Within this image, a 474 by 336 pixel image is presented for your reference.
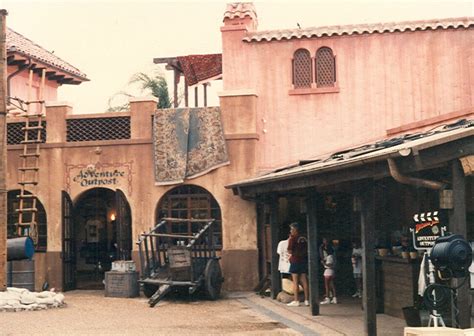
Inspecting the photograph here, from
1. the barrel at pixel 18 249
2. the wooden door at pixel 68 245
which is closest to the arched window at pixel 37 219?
the wooden door at pixel 68 245

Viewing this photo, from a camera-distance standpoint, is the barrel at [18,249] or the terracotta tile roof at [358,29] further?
the terracotta tile roof at [358,29]

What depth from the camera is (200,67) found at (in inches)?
964

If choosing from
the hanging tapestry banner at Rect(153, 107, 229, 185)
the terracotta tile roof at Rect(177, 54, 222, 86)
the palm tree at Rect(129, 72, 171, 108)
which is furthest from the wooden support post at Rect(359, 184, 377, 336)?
the palm tree at Rect(129, 72, 171, 108)

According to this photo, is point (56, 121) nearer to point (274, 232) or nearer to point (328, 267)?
point (274, 232)

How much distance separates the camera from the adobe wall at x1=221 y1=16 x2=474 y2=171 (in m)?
21.2

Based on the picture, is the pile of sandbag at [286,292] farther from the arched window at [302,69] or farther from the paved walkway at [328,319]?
the arched window at [302,69]

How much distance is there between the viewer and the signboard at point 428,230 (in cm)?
1182

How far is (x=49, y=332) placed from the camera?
1284 centimetres

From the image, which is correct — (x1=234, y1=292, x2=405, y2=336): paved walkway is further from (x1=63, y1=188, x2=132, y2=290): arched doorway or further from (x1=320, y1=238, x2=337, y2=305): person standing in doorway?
(x1=63, y1=188, x2=132, y2=290): arched doorway

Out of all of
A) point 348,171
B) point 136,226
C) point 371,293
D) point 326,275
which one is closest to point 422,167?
point 348,171

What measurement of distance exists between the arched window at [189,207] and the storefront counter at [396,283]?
264 inches

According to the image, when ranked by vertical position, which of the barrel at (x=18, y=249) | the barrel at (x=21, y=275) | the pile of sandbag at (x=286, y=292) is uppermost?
the barrel at (x=18, y=249)

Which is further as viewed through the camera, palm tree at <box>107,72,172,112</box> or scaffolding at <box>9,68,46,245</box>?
palm tree at <box>107,72,172,112</box>

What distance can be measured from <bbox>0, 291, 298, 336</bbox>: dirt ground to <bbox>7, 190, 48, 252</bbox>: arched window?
3511mm
